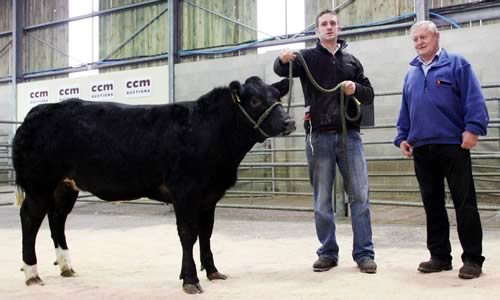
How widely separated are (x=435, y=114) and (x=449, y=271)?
1002mm

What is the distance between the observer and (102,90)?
12.7m

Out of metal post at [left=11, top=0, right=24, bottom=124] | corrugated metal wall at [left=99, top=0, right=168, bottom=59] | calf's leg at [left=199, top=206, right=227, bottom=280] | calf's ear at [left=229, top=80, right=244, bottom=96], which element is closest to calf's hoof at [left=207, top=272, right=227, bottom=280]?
calf's leg at [left=199, top=206, right=227, bottom=280]

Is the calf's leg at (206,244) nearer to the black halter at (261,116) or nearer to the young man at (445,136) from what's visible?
the black halter at (261,116)

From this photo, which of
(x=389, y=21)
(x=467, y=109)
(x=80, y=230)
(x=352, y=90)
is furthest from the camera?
(x=389, y=21)

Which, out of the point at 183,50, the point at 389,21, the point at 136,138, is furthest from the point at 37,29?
the point at 136,138

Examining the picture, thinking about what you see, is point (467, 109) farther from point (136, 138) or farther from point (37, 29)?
point (37, 29)

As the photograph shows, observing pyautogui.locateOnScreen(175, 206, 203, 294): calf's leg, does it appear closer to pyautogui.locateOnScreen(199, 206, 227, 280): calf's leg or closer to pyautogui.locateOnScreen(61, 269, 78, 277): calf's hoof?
pyautogui.locateOnScreen(199, 206, 227, 280): calf's leg

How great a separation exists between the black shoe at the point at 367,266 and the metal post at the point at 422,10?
651 cm

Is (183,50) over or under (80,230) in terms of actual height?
over

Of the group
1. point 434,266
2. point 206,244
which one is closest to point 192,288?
point 206,244

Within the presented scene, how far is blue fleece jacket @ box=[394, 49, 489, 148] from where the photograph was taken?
332 centimetres

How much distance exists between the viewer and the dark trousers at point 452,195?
134 inches

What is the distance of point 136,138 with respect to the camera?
11.4 feet

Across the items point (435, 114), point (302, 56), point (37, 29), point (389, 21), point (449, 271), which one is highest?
point (37, 29)
